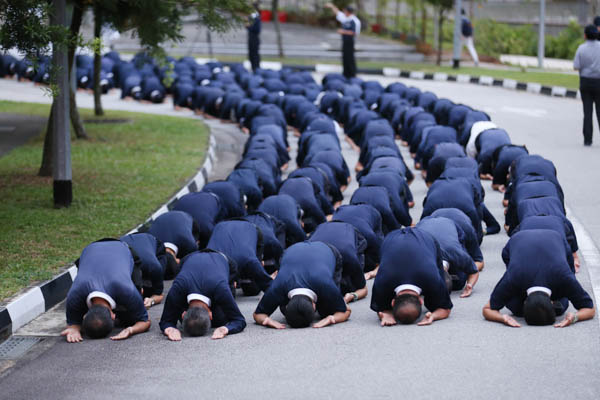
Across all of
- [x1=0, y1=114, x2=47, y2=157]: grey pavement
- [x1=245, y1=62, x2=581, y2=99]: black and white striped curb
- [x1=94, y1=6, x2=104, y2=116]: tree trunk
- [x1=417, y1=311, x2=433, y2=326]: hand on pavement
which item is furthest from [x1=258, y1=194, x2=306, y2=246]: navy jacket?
[x1=245, y1=62, x2=581, y2=99]: black and white striped curb

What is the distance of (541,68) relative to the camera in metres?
30.6

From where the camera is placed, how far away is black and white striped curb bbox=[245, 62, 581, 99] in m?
24.1

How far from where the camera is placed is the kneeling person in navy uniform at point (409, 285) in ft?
23.8

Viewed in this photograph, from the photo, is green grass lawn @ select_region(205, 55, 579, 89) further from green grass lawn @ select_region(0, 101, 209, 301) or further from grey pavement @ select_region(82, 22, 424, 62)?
green grass lawn @ select_region(0, 101, 209, 301)

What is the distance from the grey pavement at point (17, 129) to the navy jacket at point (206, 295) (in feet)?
28.8

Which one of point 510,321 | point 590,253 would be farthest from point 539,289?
point 590,253

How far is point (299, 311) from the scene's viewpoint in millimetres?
7168

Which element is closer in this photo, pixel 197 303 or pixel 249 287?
pixel 197 303

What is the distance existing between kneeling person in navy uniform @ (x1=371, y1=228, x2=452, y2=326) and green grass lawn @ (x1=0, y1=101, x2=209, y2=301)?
270 cm

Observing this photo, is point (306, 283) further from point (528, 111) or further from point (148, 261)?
point (528, 111)

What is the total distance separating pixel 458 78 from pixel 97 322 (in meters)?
22.0

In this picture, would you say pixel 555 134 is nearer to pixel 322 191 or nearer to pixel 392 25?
pixel 322 191

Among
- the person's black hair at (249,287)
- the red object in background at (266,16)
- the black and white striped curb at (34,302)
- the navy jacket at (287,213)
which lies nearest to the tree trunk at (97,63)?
the navy jacket at (287,213)

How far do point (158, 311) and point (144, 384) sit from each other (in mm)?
2046
